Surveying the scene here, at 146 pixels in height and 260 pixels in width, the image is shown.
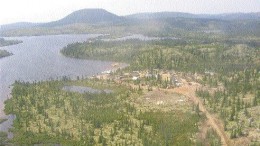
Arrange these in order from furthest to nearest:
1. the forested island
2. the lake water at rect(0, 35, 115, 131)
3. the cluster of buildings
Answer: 1. the lake water at rect(0, 35, 115, 131)
2. the cluster of buildings
3. the forested island

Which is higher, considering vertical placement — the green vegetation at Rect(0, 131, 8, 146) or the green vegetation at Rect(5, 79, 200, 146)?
the green vegetation at Rect(5, 79, 200, 146)

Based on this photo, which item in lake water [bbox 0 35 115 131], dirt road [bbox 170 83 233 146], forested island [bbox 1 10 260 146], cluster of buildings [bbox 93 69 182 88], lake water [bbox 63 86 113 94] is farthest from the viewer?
lake water [bbox 0 35 115 131]

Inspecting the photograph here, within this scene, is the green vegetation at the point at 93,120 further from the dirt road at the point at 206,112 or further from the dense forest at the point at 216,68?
the dense forest at the point at 216,68

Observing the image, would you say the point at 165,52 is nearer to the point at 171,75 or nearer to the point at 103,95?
the point at 171,75

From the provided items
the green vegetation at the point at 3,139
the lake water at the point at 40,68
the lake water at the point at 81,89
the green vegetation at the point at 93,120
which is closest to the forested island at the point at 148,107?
the green vegetation at the point at 93,120

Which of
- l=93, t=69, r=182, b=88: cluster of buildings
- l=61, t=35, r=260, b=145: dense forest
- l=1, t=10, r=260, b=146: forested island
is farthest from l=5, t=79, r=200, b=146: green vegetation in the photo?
l=93, t=69, r=182, b=88: cluster of buildings

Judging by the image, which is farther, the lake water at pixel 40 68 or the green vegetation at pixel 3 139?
the lake water at pixel 40 68

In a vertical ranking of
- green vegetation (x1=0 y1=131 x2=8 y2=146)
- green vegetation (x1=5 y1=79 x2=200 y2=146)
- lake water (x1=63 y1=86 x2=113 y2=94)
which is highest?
lake water (x1=63 y1=86 x2=113 y2=94)

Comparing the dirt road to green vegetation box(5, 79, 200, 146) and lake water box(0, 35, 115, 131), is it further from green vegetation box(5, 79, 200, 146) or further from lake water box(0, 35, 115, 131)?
lake water box(0, 35, 115, 131)

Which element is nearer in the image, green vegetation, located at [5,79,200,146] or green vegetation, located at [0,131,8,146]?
green vegetation, located at [5,79,200,146]
